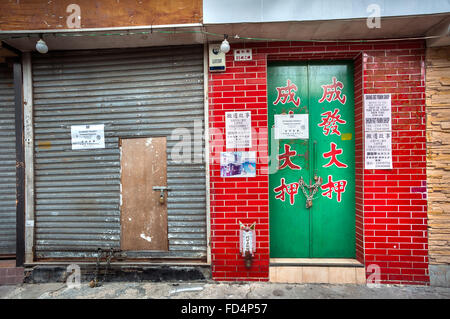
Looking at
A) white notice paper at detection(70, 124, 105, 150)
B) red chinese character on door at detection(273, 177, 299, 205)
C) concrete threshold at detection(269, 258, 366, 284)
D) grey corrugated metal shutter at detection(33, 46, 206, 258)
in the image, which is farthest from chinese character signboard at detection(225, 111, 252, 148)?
white notice paper at detection(70, 124, 105, 150)

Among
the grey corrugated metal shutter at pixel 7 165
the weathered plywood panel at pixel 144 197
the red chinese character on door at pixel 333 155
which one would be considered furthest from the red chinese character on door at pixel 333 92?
the grey corrugated metal shutter at pixel 7 165

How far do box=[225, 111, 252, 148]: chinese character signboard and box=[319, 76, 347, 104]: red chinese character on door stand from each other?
4.44 feet

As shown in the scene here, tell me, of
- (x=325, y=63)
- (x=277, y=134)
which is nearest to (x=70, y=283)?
(x=277, y=134)

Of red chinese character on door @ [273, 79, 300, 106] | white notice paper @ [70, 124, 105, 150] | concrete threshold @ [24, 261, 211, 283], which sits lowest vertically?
concrete threshold @ [24, 261, 211, 283]

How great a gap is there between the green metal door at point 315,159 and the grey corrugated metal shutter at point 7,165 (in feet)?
14.9

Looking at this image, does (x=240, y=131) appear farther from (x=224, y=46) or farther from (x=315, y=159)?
(x=315, y=159)

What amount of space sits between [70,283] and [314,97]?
5.14 metres

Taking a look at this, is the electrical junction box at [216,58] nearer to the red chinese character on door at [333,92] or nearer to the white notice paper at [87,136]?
the red chinese character on door at [333,92]

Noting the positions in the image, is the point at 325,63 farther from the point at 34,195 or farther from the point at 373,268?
the point at 34,195

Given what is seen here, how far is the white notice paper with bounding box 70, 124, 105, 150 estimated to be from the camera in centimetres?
395

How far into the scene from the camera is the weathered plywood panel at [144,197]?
388cm

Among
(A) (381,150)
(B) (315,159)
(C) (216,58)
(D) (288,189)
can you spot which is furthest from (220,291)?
(C) (216,58)

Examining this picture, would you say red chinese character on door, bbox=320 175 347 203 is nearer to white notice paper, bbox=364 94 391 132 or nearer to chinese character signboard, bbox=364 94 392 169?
chinese character signboard, bbox=364 94 392 169

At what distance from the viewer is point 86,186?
395cm
